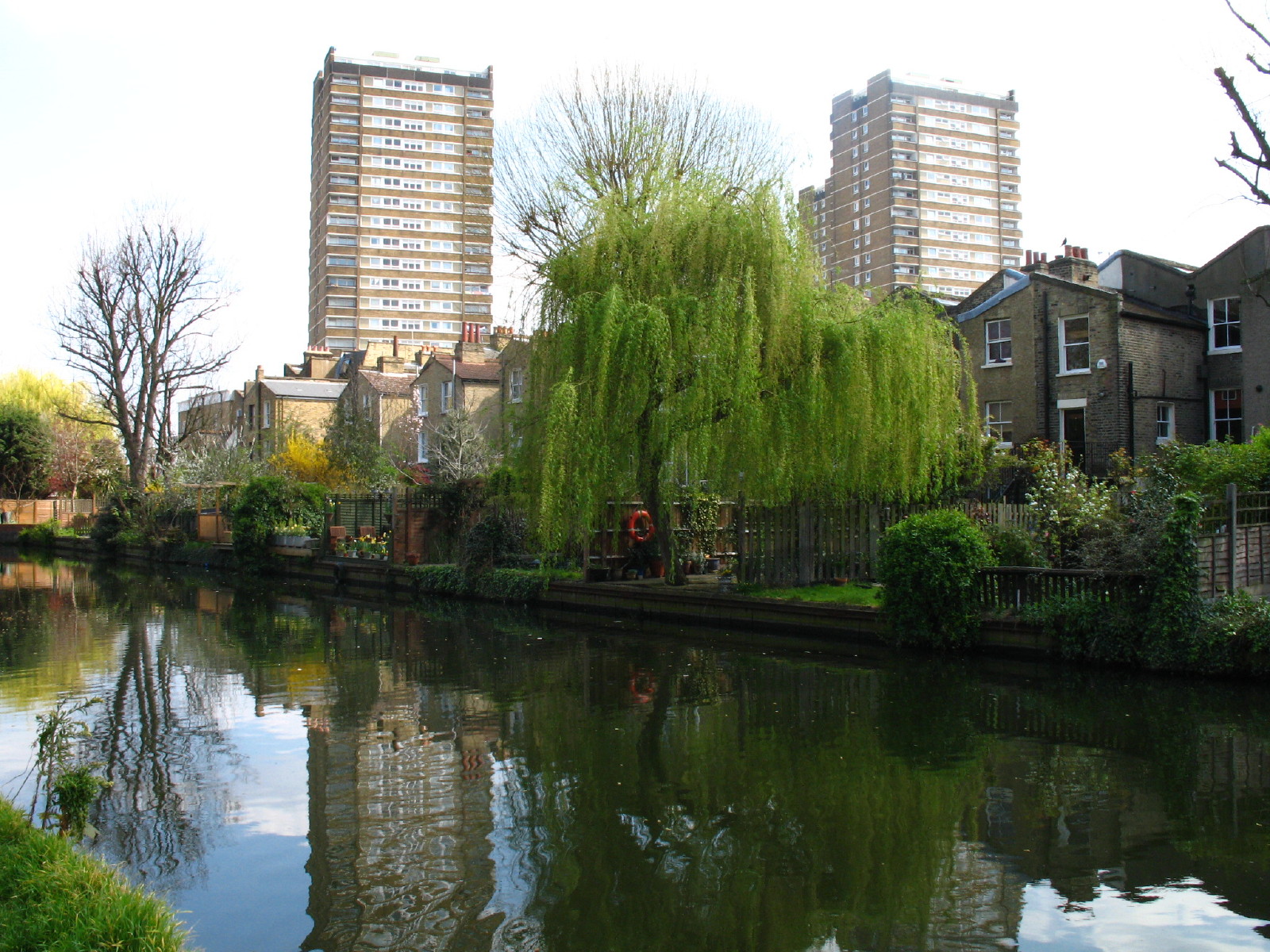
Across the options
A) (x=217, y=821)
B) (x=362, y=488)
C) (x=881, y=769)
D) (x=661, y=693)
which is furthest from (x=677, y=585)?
(x=362, y=488)

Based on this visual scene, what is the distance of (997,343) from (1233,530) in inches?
666

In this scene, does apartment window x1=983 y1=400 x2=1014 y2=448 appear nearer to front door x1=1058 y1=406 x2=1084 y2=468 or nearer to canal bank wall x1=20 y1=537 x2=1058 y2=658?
front door x1=1058 y1=406 x2=1084 y2=468

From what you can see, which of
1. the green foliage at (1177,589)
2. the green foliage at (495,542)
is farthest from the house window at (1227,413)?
the green foliage at (495,542)

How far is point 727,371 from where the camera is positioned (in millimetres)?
14984

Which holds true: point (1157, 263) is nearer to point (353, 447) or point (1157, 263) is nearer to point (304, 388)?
point (353, 447)

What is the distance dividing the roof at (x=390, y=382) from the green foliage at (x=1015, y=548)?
121 feet

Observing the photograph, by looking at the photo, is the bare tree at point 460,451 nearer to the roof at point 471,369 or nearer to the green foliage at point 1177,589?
the roof at point 471,369

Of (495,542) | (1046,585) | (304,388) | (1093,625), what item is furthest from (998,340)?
(304,388)

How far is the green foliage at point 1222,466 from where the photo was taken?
46.6 feet

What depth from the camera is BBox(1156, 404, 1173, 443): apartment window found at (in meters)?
25.6

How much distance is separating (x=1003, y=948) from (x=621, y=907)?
1.86 metres

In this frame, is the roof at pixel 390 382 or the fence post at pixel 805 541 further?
the roof at pixel 390 382

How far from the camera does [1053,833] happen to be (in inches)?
247

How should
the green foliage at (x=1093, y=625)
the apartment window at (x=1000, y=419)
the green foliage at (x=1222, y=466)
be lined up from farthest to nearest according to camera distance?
the apartment window at (x=1000, y=419) → the green foliage at (x=1222, y=466) → the green foliage at (x=1093, y=625)
